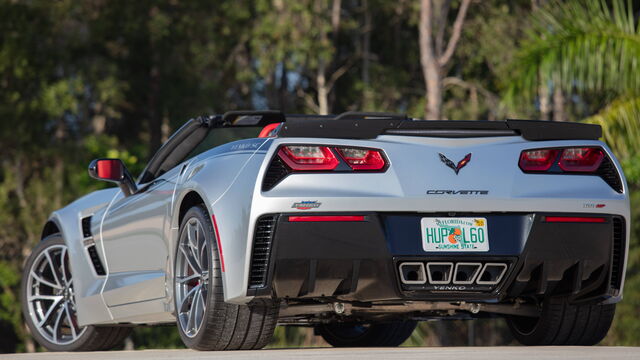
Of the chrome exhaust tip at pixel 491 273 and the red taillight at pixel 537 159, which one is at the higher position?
the red taillight at pixel 537 159

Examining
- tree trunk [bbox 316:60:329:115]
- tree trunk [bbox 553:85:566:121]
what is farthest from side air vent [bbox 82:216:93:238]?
tree trunk [bbox 316:60:329:115]

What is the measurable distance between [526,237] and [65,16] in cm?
2836

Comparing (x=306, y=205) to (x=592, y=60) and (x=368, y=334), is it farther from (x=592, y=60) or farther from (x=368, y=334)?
(x=592, y=60)

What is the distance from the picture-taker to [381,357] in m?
5.34

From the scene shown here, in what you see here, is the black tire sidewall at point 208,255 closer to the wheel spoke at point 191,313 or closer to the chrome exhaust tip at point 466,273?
the wheel spoke at point 191,313

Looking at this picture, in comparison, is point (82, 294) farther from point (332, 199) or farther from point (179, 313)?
point (332, 199)

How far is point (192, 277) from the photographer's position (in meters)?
6.21

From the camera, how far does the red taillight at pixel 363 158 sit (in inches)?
221

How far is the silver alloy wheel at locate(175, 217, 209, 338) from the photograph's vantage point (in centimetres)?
606

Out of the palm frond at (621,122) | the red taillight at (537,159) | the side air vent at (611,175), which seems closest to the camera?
the red taillight at (537,159)

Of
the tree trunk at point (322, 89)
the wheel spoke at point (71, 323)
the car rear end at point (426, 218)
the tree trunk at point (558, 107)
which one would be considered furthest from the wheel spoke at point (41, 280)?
the tree trunk at point (322, 89)

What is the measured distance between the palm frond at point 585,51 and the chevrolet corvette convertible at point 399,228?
9.69 meters

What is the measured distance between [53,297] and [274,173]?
3211 millimetres

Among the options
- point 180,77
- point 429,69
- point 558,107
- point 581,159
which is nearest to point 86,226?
point 581,159
